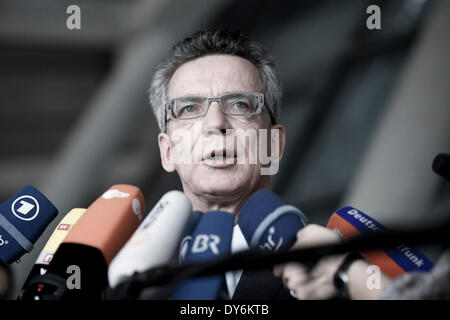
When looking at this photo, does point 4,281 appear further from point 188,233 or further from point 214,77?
point 214,77

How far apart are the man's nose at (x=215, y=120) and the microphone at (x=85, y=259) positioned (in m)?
0.23

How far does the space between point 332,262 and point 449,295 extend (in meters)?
0.17

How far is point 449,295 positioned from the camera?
0.65 metres

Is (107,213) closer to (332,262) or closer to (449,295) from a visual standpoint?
(332,262)

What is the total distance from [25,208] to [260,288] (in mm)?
472

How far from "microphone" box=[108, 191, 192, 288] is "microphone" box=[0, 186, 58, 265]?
259 mm

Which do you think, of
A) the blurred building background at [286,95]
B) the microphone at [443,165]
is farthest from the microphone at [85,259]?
the blurred building background at [286,95]

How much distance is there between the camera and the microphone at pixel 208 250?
780 millimetres

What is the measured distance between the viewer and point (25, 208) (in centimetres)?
100

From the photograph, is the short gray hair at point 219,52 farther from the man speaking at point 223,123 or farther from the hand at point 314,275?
the hand at point 314,275

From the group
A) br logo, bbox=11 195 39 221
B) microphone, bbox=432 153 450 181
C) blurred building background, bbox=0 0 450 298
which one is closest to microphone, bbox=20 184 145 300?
br logo, bbox=11 195 39 221

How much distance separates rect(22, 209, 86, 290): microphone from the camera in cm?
93
